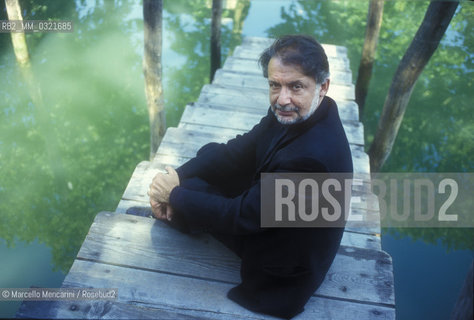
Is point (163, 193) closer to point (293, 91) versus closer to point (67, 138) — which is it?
point (293, 91)

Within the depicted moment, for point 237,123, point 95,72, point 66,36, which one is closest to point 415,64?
point 237,123

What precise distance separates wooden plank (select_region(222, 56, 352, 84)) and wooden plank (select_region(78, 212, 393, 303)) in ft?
10.6

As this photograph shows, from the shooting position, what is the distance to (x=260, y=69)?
529 cm

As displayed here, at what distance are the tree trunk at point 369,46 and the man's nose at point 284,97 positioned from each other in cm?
417

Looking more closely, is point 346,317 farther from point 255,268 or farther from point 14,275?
point 14,275

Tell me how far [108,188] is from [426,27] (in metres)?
4.46

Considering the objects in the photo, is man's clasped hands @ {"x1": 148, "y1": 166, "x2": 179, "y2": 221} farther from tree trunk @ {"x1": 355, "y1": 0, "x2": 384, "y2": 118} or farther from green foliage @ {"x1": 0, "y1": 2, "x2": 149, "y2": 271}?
tree trunk @ {"x1": 355, "y1": 0, "x2": 384, "y2": 118}

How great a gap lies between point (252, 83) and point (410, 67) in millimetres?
1863

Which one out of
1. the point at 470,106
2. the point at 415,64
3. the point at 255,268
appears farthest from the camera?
the point at 470,106

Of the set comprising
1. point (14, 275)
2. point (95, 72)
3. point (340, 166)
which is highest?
point (340, 166)

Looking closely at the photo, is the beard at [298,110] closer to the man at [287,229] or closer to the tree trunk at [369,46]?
the man at [287,229]

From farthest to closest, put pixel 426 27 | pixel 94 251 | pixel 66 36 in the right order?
pixel 66 36 → pixel 426 27 → pixel 94 251

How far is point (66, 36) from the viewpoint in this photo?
316 inches

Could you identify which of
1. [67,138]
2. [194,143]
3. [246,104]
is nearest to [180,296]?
[194,143]
